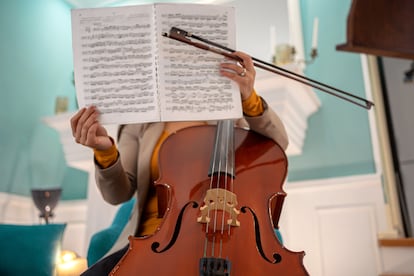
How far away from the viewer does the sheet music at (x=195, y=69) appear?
901 millimetres

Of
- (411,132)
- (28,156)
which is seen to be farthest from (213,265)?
(28,156)

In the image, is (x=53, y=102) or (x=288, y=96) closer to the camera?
(x=288, y=96)

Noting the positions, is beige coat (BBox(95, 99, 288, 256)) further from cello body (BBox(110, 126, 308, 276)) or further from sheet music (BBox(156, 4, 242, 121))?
sheet music (BBox(156, 4, 242, 121))

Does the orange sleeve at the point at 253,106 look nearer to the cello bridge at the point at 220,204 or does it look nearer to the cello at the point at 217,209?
the cello at the point at 217,209

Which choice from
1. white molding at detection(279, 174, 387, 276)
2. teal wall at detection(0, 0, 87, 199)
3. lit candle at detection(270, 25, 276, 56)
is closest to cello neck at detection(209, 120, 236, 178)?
white molding at detection(279, 174, 387, 276)

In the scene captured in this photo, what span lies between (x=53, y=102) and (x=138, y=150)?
1714mm

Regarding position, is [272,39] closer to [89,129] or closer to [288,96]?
[288,96]

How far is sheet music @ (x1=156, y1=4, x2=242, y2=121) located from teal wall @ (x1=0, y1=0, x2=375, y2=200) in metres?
1.08

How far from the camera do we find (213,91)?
3.00 ft

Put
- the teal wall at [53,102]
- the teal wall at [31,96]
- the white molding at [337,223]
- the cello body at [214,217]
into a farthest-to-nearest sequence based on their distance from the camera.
Answer: 1. the teal wall at [31,96]
2. the teal wall at [53,102]
3. the white molding at [337,223]
4. the cello body at [214,217]

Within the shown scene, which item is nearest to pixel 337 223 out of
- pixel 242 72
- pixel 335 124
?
Answer: pixel 335 124

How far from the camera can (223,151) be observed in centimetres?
97

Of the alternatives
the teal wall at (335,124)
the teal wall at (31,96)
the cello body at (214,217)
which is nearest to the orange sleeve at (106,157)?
the cello body at (214,217)

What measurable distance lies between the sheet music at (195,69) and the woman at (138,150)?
1.7 inches
